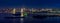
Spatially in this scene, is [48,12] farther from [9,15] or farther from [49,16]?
[9,15]

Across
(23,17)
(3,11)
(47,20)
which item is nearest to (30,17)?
(23,17)

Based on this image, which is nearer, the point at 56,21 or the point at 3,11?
the point at 3,11

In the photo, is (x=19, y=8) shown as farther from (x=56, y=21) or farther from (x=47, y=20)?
(x=56, y=21)

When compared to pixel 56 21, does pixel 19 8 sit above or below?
above

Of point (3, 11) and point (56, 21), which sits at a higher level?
point (3, 11)

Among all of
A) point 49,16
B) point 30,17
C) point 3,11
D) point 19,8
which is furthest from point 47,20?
point 3,11

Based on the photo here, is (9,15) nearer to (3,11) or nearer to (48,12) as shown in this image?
(3,11)

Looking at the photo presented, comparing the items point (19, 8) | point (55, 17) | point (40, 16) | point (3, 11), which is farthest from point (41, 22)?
point (3, 11)
